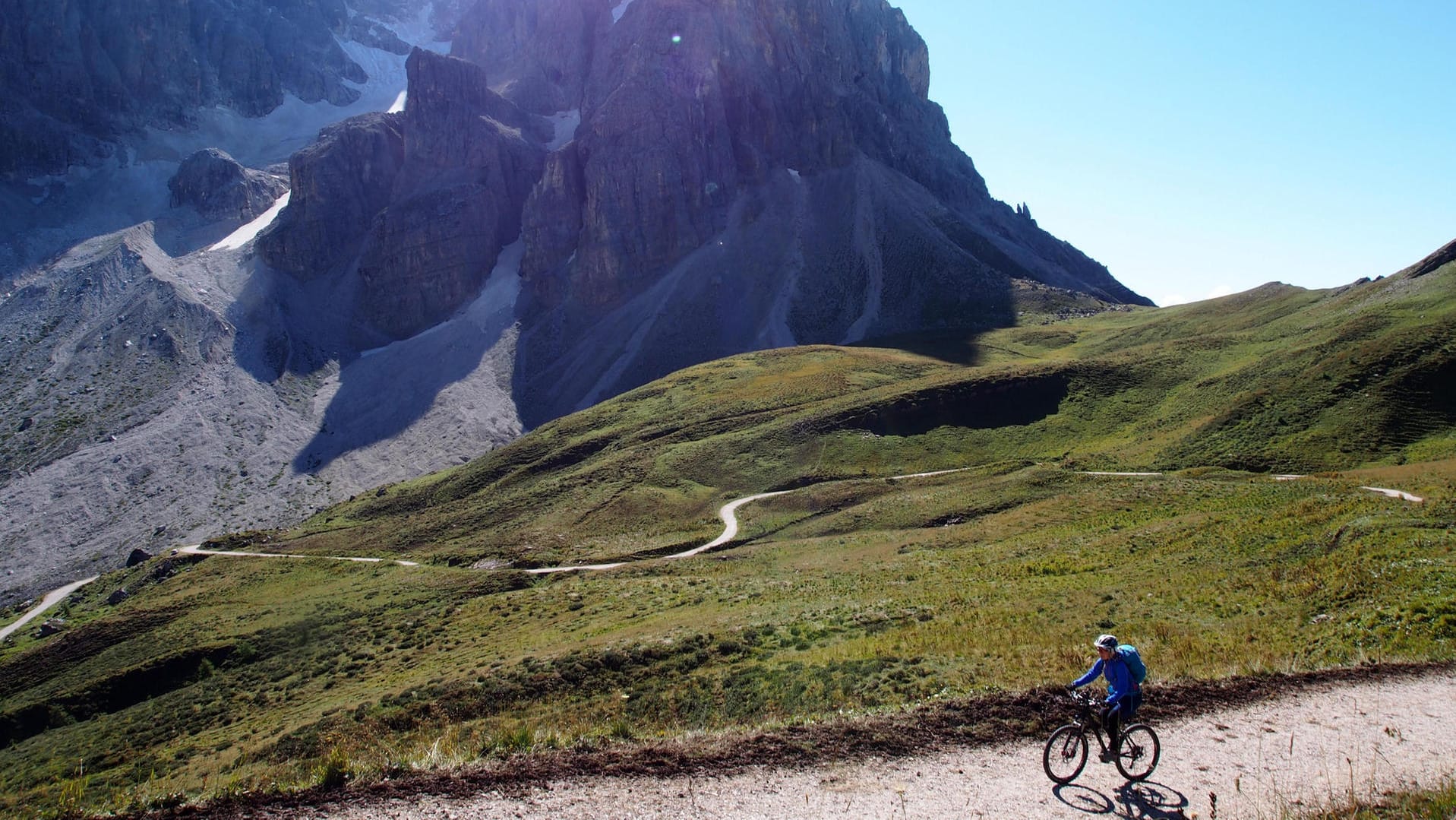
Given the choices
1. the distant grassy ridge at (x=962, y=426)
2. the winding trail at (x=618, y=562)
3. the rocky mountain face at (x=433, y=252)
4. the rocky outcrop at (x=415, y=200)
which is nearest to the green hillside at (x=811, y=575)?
the distant grassy ridge at (x=962, y=426)

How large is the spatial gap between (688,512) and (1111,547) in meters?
35.3

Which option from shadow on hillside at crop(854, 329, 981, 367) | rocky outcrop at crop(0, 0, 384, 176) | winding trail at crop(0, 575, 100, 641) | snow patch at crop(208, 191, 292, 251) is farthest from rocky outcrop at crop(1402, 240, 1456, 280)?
rocky outcrop at crop(0, 0, 384, 176)

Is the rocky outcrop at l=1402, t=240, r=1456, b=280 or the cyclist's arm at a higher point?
the rocky outcrop at l=1402, t=240, r=1456, b=280

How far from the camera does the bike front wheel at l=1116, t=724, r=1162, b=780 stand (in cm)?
1220

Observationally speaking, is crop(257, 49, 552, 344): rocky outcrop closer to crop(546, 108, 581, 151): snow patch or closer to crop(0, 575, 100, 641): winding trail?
crop(546, 108, 581, 151): snow patch

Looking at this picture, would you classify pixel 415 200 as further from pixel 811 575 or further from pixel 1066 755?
pixel 1066 755

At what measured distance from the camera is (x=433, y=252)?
151500 millimetres

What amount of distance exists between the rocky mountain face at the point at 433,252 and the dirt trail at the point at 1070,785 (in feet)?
A: 320

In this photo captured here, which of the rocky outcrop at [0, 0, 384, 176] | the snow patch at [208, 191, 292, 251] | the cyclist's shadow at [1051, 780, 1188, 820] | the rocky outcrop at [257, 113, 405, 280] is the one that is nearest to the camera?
the cyclist's shadow at [1051, 780, 1188, 820]

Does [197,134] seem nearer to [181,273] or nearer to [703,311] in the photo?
[181,273]

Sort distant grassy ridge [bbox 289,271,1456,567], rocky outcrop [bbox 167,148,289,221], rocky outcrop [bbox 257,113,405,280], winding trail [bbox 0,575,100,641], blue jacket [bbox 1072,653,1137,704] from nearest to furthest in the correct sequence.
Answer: blue jacket [bbox 1072,653,1137,704]
distant grassy ridge [bbox 289,271,1456,567]
winding trail [bbox 0,575,100,641]
rocky outcrop [bbox 257,113,405,280]
rocky outcrop [bbox 167,148,289,221]

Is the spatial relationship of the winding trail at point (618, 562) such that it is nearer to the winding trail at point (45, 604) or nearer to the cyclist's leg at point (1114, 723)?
the winding trail at point (45, 604)

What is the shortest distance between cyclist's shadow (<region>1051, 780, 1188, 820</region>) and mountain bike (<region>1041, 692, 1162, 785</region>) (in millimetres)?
182

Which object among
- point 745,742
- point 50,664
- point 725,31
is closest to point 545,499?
point 50,664
